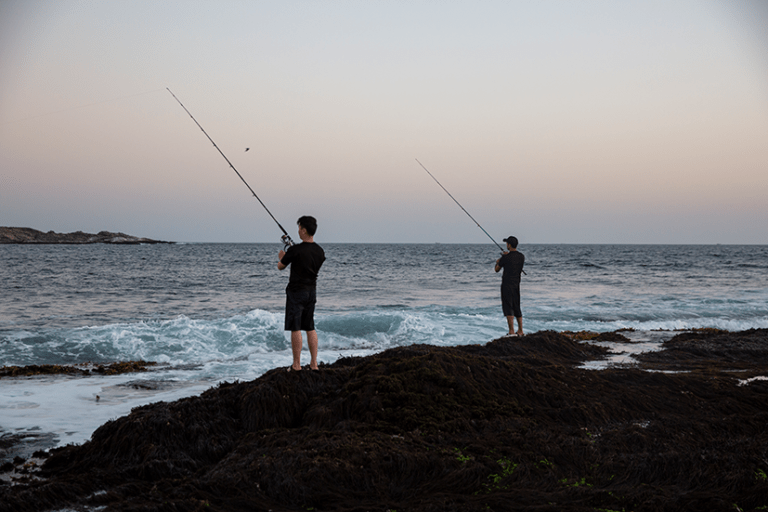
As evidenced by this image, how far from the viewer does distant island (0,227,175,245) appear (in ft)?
407

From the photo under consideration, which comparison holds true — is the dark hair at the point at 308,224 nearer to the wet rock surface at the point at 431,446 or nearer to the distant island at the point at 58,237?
the wet rock surface at the point at 431,446

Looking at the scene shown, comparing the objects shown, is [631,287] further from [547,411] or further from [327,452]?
[327,452]

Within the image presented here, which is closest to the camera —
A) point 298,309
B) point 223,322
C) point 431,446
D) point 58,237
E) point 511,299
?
point 431,446

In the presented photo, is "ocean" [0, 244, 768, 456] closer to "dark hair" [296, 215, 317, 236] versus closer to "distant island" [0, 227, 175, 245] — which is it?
"dark hair" [296, 215, 317, 236]

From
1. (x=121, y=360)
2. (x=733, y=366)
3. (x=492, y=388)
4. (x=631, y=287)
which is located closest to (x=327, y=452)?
(x=492, y=388)

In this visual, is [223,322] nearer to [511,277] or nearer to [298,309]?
[511,277]

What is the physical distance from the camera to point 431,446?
13.4 feet

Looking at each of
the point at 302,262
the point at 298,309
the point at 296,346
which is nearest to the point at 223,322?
the point at 296,346

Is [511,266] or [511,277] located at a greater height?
[511,266]

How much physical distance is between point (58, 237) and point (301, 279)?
158134 mm

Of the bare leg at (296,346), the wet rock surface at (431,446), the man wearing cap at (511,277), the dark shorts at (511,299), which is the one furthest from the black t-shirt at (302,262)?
the dark shorts at (511,299)

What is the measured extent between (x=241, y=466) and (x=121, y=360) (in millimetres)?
8560

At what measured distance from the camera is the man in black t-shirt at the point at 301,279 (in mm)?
5598

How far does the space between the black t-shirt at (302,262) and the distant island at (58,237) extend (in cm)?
14622
